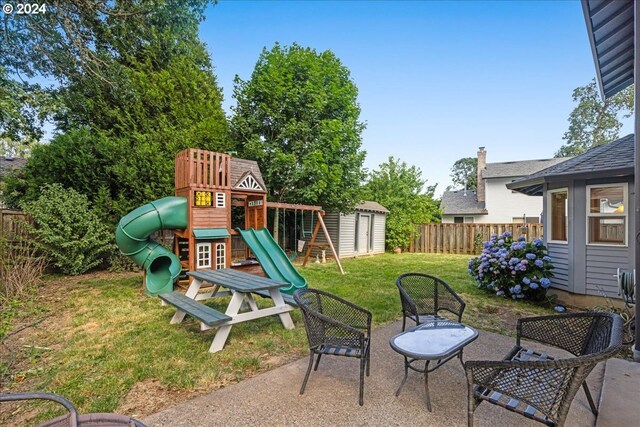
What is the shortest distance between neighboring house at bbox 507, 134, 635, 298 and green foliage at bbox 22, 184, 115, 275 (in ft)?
34.8

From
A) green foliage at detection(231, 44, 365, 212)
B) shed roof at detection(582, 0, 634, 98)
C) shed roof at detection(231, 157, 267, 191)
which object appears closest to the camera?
shed roof at detection(582, 0, 634, 98)

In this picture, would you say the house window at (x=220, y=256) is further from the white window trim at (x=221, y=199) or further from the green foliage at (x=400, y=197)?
the green foliage at (x=400, y=197)

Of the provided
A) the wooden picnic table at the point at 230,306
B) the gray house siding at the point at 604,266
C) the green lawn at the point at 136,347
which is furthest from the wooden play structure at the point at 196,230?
Result: the gray house siding at the point at 604,266

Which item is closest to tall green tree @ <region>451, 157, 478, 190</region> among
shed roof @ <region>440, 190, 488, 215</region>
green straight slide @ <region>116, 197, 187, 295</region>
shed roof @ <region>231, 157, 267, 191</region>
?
shed roof @ <region>440, 190, 488, 215</region>

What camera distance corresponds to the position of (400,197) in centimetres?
1644

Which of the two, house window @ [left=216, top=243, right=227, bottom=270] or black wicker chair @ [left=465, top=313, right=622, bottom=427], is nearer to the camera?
black wicker chair @ [left=465, top=313, right=622, bottom=427]

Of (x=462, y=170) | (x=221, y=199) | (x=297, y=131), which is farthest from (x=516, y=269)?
(x=462, y=170)

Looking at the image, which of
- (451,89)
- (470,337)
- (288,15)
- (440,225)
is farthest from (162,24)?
(440,225)

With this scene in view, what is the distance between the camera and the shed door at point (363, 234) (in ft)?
45.8

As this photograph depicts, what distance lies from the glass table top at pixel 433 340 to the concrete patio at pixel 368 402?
481 mm

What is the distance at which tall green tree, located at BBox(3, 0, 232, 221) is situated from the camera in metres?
7.87

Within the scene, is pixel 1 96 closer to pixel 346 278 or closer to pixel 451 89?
pixel 346 278

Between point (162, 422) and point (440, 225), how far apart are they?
51.7ft

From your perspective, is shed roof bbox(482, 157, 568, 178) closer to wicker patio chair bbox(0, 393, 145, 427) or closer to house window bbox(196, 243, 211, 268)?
house window bbox(196, 243, 211, 268)
